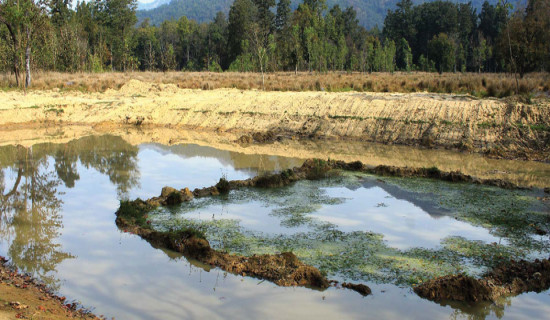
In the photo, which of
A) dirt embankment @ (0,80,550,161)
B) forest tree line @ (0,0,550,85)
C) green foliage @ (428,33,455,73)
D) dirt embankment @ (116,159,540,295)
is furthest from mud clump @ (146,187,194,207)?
green foliage @ (428,33,455,73)

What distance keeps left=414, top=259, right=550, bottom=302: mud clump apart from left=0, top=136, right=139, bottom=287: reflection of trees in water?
4928 mm

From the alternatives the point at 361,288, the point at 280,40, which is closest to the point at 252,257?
the point at 361,288

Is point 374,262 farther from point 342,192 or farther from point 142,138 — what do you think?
point 142,138

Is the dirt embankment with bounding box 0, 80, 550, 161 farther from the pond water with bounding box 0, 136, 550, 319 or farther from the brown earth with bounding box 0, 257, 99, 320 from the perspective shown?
the brown earth with bounding box 0, 257, 99, 320

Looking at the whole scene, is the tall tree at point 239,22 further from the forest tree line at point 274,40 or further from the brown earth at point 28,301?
the brown earth at point 28,301

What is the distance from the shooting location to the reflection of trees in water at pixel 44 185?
25.4ft

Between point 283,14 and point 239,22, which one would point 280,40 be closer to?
point 283,14

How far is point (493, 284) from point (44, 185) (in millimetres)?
10241

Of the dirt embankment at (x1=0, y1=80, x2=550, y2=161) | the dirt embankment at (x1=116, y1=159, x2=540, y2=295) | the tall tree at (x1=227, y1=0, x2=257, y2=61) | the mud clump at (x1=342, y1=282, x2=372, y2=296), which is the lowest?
the mud clump at (x1=342, y1=282, x2=372, y2=296)

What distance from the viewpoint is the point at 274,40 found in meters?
62.4

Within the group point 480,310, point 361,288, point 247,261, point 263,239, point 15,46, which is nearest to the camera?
point 480,310

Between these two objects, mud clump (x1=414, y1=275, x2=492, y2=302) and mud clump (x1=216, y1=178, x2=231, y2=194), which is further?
mud clump (x1=216, y1=178, x2=231, y2=194)

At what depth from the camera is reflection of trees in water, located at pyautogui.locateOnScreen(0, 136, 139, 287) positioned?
774 cm

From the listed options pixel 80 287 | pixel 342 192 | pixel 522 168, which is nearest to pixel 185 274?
pixel 80 287
